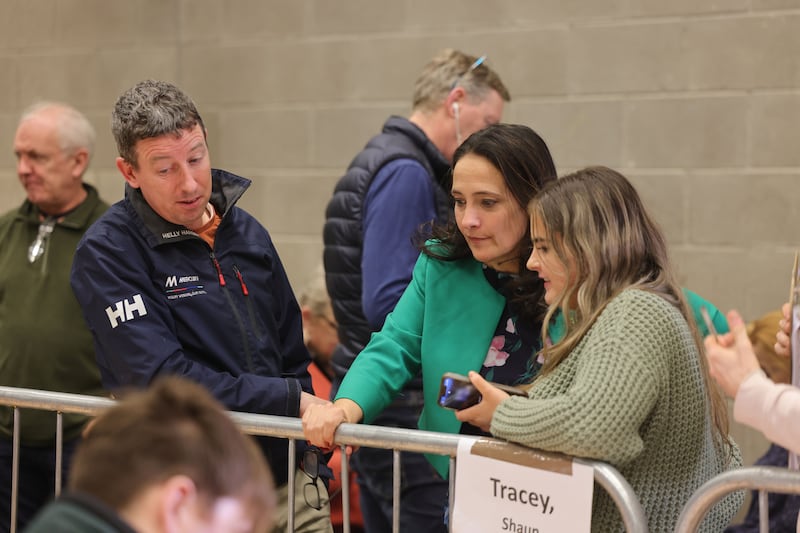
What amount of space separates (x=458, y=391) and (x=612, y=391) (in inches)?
14.7

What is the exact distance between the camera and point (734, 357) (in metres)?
1.92

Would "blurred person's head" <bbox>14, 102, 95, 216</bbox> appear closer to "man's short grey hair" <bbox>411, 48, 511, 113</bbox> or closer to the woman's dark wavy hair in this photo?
"man's short grey hair" <bbox>411, 48, 511, 113</bbox>

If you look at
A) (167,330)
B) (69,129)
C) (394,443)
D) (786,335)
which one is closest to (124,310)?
(167,330)

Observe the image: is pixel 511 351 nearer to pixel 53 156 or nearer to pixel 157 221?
pixel 157 221

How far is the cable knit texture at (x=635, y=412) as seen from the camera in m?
2.00

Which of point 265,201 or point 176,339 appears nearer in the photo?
point 176,339

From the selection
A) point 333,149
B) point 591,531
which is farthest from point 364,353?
point 333,149

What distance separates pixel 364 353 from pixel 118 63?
3606mm

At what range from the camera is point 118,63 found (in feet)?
18.5

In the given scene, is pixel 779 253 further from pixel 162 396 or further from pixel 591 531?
pixel 162 396

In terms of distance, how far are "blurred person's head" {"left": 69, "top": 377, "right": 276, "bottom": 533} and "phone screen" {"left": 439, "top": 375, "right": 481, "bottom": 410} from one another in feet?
3.16

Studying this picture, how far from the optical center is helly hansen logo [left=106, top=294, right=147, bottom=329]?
246cm

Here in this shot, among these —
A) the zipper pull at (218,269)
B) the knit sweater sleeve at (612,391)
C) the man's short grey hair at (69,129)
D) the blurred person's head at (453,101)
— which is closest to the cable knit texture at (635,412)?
the knit sweater sleeve at (612,391)

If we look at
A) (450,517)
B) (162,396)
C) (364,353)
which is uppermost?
(162,396)
